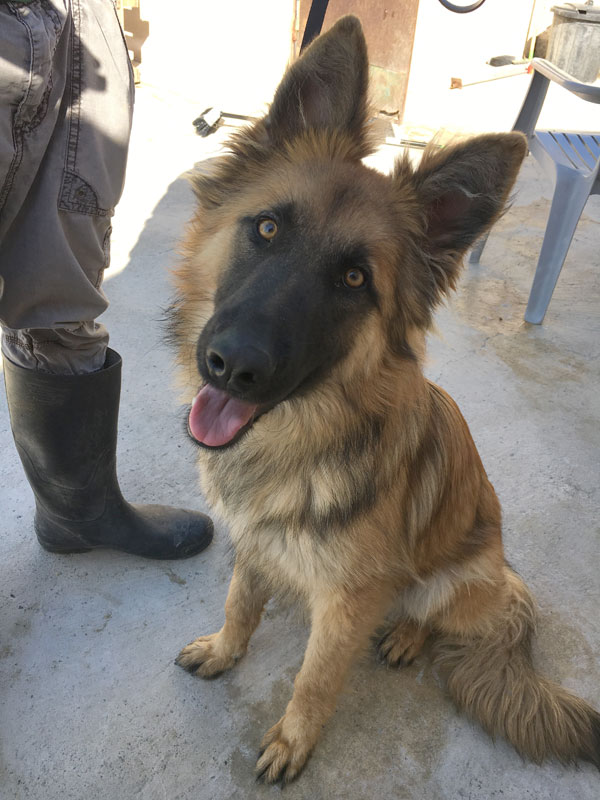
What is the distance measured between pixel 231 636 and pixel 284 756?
0.41 metres

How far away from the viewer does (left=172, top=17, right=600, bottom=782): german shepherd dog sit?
1.63m

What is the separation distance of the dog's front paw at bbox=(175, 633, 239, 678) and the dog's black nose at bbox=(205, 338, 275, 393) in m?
1.07

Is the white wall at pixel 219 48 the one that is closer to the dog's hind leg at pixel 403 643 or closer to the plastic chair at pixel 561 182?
the plastic chair at pixel 561 182

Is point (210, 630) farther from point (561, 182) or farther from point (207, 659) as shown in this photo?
point (561, 182)

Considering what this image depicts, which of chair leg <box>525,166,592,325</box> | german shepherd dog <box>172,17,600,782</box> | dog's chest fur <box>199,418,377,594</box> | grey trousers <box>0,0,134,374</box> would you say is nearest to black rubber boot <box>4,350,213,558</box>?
grey trousers <box>0,0,134,374</box>

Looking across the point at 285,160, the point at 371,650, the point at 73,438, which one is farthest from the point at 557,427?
the point at 73,438

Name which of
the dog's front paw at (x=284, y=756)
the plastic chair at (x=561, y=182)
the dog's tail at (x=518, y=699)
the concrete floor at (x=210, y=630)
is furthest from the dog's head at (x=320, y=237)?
the plastic chair at (x=561, y=182)

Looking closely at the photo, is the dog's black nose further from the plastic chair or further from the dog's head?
the plastic chair

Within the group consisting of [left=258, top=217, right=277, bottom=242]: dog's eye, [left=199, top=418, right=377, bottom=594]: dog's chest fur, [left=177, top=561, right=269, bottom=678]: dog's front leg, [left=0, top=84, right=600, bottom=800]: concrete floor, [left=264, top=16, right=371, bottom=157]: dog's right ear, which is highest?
[left=264, top=16, right=371, bottom=157]: dog's right ear

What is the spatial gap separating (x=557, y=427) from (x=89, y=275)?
252 cm

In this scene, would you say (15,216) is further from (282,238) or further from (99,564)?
(99,564)

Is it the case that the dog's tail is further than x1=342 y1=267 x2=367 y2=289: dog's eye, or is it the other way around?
the dog's tail

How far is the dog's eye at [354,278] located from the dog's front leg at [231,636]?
3.27 ft

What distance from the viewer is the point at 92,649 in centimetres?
216
